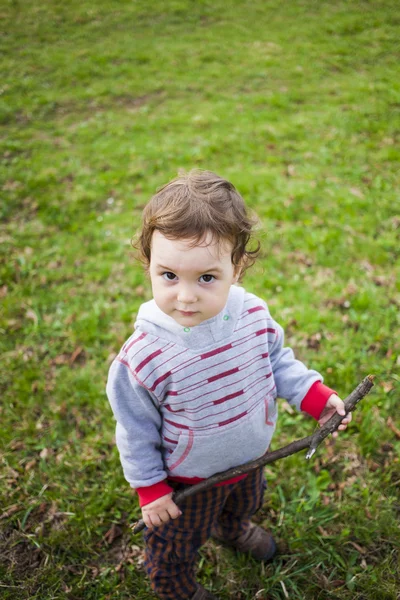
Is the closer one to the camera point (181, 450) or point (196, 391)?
point (196, 391)

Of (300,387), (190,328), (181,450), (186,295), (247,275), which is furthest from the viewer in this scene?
(247,275)

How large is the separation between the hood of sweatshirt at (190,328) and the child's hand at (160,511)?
0.63m

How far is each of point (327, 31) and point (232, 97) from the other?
3937 mm

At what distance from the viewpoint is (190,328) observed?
4.96 feet

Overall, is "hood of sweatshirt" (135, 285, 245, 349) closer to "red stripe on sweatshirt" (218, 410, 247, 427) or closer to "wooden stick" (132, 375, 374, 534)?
"red stripe on sweatshirt" (218, 410, 247, 427)

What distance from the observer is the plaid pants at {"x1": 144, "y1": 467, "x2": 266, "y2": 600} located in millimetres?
1810

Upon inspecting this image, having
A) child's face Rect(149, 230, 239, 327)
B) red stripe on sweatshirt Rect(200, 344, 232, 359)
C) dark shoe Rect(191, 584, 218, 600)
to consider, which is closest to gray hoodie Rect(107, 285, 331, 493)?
red stripe on sweatshirt Rect(200, 344, 232, 359)

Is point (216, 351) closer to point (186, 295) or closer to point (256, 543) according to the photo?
point (186, 295)

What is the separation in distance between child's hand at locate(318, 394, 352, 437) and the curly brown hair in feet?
2.10

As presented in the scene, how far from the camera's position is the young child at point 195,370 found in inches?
55.1

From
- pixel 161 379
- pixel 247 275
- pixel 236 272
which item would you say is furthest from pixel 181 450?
pixel 247 275

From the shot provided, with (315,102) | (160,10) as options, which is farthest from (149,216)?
(160,10)

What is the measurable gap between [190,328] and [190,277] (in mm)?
221

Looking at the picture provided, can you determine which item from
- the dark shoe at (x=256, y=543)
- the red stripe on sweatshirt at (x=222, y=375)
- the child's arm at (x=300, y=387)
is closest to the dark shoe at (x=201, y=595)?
the dark shoe at (x=256, y=543)
